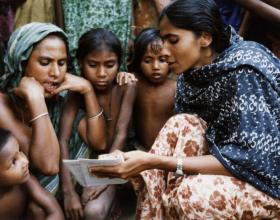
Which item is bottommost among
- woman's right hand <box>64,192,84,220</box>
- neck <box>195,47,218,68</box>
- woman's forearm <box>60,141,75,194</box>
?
woman's right hand <box>64,192,84,220</box>

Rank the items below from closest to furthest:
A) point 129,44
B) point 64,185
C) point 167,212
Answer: point 167,212 < point 64,185 < point 129,44

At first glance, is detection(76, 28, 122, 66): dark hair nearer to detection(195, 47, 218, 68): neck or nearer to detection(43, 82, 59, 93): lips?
detection(43, 82, 59, 93): lips

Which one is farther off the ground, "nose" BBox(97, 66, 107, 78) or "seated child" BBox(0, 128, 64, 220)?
"nose" BBox(97, 66, 107, 78)

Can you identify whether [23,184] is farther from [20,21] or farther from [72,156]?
[20,21]

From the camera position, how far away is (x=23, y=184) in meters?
2.74

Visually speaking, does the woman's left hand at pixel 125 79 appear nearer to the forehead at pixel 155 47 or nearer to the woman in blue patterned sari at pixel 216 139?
the forehead at pixel 155 47

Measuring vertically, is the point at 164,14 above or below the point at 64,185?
above

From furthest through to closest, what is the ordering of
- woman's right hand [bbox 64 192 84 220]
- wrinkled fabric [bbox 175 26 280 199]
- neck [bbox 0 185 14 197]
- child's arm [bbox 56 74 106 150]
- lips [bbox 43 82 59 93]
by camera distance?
1. child's arm [bbox 56 74 106 150]
2. lips [bbox 43 82 59 93]
3. woman's right hand [bbox 64 192 84 220]
4. neck [bbox 0 185 14 197]
5. wrinkled fabric [bbox 175 26 280 199]

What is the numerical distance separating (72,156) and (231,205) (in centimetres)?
121

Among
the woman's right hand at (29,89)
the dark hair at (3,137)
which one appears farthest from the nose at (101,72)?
the dark hair at (3,137)

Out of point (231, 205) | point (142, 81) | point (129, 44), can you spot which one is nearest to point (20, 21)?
point (129, 44)

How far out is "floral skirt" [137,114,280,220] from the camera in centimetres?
242

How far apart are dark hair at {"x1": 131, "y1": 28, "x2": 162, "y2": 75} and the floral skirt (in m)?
0.85

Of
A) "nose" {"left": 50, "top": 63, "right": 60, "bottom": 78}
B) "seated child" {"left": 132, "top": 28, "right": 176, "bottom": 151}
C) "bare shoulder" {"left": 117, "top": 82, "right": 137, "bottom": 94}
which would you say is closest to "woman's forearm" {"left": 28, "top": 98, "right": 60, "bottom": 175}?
"nose" {"left": 50, "top": 63, "right": 60, "bottom": 78}
